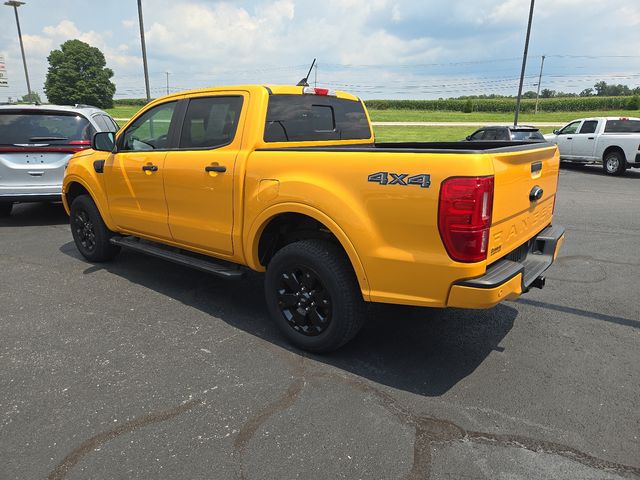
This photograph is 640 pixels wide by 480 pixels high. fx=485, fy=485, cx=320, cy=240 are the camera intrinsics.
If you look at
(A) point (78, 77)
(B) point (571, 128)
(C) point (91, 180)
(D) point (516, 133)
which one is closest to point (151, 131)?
(C) point (91, 180)

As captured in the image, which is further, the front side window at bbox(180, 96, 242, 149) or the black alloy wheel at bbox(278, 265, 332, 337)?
the front side window at bbox(180, 96, 242, 149)

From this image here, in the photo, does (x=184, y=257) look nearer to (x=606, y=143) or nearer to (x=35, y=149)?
(x=35, y=149)

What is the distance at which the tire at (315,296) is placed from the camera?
3205mm

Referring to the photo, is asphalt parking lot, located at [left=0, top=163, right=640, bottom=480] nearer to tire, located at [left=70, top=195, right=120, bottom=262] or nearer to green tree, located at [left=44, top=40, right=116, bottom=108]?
tire, located at [left=70, top=195, right=120, bottom=262]

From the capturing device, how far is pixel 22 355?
3500mm

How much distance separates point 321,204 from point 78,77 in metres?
101

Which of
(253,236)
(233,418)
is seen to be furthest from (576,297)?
(233,418)

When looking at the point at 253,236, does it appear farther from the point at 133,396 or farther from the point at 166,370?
the point at 133,396

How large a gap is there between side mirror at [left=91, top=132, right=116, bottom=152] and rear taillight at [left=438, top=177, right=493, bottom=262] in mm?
3701

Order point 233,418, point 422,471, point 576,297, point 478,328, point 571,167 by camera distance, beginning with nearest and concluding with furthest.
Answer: point 422,471 < point 233,418 < point 478,328 < point 576,297 < point 571,167

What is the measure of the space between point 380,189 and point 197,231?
190cm

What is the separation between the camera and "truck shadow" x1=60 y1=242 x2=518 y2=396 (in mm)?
3271

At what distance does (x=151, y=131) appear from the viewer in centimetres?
470

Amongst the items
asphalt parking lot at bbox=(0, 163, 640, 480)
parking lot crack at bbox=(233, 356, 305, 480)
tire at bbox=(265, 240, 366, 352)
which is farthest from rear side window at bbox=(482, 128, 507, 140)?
parking lot crack at bbox=(233, 356, 305, 480)
